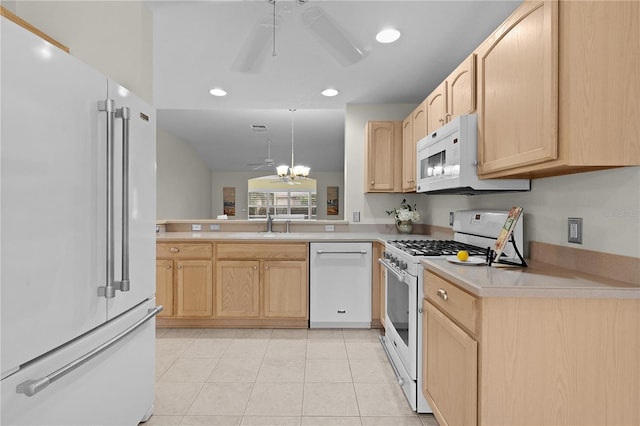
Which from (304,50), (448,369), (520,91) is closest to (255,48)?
(304,50)

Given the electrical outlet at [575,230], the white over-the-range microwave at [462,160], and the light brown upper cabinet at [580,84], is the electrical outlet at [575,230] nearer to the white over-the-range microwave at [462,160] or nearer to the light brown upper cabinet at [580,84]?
the light brown upper cabinet at [580,84]

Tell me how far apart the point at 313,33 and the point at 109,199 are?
1408 mm

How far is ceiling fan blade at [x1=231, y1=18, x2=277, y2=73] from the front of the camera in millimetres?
1775

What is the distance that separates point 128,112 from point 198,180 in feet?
24.1

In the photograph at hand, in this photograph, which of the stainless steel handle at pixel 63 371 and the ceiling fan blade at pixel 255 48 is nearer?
the stainless steel handle at pixel 63 371

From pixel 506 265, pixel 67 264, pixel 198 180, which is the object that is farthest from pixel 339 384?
pixel 198 180

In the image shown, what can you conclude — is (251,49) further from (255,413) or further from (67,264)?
(255,413)

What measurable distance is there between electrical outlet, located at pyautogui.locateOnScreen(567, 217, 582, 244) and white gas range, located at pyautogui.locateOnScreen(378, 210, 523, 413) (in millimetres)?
285

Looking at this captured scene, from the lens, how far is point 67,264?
1.13 m

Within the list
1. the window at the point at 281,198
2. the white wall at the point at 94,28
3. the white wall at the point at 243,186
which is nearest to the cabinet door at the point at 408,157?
the white wall at the point at 94,28

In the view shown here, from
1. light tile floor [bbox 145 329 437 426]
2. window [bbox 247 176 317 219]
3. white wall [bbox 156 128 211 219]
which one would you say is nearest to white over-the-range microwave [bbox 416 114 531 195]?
light tile floor [bbox 145 329 437 426]

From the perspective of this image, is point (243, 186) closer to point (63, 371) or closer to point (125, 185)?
point (125, 185)

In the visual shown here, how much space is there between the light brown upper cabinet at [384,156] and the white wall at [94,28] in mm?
2223

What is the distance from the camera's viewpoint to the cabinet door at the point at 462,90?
1.93 metres
